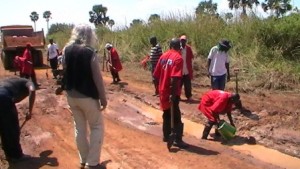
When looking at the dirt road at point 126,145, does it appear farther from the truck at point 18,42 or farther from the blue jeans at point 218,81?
the truck at point 18,42

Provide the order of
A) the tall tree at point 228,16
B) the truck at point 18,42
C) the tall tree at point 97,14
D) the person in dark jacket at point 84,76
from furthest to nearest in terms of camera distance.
Result: 1. the tall tree at point 97,14
2. the truck at point 18,42
3. the tall tree at point 228,16
4. the person in dark jacket at point 84,76

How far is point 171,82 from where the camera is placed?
6617 millimetres

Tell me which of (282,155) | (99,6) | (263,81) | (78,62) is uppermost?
(99,6)

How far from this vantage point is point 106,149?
708 centimetres

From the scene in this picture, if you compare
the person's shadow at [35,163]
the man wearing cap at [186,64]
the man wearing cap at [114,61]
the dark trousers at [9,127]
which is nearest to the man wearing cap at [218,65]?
the man wearing cap at [186,64]

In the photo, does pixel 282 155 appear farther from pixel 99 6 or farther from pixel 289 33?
pixel 99 6

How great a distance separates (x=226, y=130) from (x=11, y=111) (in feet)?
11.7

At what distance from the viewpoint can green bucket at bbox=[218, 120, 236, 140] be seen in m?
7.38

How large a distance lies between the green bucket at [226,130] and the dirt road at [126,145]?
0.19 meters

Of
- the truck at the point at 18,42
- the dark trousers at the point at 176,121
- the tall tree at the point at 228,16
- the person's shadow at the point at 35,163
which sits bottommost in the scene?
the person's shadow at the point at 35,163

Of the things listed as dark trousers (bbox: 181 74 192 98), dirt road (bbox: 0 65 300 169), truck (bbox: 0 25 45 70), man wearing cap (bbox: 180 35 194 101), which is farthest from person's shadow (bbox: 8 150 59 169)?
truck (bbox: 0 25 45 70)

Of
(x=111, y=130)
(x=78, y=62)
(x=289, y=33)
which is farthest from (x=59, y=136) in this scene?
(x=289, y=33)

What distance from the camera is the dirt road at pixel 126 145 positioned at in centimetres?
643

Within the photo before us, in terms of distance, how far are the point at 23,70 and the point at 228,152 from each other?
8.03 m
